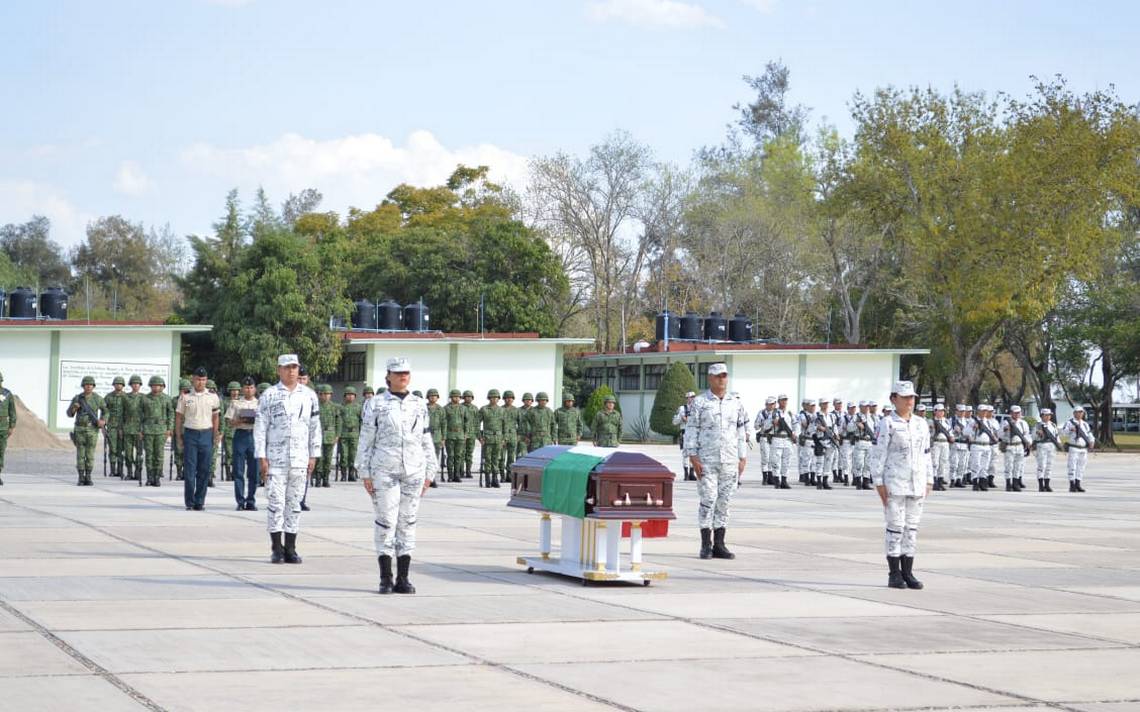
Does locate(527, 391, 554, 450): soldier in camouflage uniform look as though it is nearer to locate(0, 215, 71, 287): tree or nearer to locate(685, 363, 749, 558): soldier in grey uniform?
locate(685, 363, 749, 558): soldier in grey uniform

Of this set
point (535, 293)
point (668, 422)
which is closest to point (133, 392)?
point (668, 422)

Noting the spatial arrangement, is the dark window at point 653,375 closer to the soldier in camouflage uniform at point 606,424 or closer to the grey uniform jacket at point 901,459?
the soldier in camouflage uniform at point 606,424

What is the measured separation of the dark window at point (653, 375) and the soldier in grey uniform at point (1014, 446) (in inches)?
1172

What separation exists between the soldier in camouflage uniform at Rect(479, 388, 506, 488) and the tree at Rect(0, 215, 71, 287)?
8258 cm

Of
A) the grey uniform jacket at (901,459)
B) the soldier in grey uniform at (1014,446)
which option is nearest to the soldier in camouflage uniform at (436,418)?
the soldier in grey uniform at (1014,446)

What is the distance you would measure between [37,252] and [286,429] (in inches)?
4064

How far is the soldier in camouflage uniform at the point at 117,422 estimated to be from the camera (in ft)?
92.9

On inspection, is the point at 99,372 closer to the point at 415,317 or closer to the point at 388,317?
the point at 388,317

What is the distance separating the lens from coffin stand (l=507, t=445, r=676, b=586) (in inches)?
527

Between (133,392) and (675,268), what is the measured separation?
57286mm

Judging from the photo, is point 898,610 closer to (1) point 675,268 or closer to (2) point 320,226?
(1) point 675,268

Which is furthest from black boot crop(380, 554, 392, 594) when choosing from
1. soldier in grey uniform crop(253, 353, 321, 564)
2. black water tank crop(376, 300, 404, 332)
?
black water tank crop(376, 300, 404, 332)

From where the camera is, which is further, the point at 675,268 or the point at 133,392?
the point at 675,268

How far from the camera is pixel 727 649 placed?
10195 millimetres
